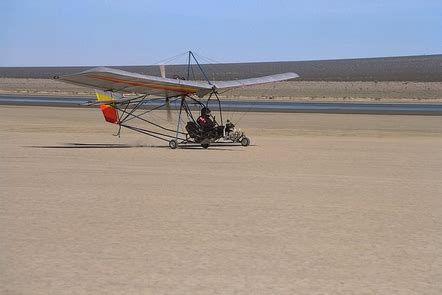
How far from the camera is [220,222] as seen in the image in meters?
8.54

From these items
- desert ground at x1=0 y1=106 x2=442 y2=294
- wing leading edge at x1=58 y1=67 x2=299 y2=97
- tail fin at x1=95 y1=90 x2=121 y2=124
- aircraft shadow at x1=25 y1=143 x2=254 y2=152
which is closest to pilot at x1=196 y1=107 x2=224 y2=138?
aircraft shadow at x1=25 y1=143 x2=254 y2=152

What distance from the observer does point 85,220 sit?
8.59 m

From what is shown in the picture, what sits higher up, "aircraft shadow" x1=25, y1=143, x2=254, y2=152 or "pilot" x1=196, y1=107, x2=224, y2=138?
"pilot" x1=196, y1=107, x2=224, y2=138

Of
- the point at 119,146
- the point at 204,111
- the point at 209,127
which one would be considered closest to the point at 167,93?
the point at 204,111

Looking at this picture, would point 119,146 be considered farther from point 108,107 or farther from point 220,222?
point 220,222

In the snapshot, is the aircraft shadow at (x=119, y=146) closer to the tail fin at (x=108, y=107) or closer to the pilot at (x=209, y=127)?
the pilot at (x=209, y=127)

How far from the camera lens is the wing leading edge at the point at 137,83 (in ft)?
56.9

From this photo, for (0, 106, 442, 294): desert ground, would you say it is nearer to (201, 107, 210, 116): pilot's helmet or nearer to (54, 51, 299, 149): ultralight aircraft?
(54, 51, 299, 149): ultralight aircraft

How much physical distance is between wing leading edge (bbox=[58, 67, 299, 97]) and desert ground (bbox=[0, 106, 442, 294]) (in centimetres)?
198

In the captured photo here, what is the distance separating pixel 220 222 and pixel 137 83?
10.9 metres

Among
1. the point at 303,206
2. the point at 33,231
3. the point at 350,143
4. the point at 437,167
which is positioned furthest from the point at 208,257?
the point at 350,143

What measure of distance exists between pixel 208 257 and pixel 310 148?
12.6m

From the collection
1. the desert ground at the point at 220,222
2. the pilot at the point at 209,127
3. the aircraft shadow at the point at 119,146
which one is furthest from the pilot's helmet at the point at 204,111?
the desert ground at the point at 220,222

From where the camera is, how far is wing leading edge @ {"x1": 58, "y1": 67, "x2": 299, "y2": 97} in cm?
1734
